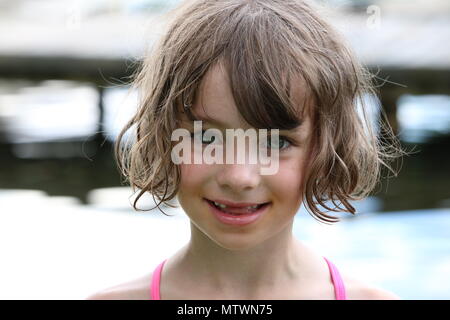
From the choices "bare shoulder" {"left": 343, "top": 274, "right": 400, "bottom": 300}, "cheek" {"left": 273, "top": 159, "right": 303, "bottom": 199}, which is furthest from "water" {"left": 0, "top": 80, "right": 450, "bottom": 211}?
"cheek" {"left": 273, "top": 159, "right": 303, "bottom": 199}

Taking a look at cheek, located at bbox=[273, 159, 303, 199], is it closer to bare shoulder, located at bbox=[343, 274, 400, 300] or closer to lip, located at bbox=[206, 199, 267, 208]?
lip, located at bbox=[206, 199, 267, 208]

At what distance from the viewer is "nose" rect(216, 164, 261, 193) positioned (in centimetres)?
76

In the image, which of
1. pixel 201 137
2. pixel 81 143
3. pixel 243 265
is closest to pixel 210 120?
pixel 201 137

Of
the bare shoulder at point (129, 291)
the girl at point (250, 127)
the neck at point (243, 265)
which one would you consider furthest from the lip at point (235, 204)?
the bare shoulder at point (129, 291)

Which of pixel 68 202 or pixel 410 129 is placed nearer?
pixel 68 202

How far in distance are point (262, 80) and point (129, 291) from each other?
1.31 ft

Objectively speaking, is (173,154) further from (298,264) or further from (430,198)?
(430,198)

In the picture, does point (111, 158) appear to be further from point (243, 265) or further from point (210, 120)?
point (210, 120)

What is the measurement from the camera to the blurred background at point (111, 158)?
267cm

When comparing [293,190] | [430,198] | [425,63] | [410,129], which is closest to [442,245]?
[430,198]

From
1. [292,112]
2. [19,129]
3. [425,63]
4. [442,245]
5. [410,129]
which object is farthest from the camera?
[19,129]

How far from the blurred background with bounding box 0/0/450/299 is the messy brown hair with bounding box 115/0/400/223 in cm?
13

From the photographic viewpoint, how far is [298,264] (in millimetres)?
964
